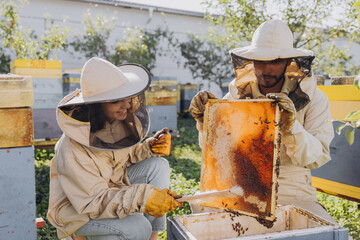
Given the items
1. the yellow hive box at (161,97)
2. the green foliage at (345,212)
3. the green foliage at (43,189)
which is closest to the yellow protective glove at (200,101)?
the green foliage at (43,189)

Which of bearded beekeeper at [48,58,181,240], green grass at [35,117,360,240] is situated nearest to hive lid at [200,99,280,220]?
bearded beekeeper at [48,58,181,240]

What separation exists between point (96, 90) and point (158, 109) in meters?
5.74

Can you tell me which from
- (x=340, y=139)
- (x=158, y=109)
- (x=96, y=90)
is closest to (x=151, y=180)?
(x=96, y=90)

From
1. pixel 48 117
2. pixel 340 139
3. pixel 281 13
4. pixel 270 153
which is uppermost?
pixel 281 13

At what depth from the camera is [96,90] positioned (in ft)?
5.78

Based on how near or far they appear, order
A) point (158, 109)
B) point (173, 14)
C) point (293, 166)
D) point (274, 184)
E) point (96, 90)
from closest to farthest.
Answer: point (274, 184), point (96, 90), point (293, 166), point (158, 109), point (173, 14)

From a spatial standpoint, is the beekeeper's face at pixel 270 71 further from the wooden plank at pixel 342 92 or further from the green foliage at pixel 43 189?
the green foliage at pixel 43 189

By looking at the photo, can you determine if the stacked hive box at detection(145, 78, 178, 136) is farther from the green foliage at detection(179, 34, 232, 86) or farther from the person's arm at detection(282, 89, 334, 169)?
the green foliage at detection(179, 34, 232, 86)

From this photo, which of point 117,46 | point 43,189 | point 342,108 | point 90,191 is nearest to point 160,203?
point 90,191

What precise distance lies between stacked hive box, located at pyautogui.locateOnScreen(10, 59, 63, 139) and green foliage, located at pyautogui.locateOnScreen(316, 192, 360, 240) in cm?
497

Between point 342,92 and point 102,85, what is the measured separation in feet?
7.51

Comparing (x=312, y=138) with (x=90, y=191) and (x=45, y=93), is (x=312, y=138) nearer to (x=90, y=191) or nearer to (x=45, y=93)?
(x=90, y=191)

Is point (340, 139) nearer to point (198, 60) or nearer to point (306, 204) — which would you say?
point (306, 204)

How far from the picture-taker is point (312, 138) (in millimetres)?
1842
